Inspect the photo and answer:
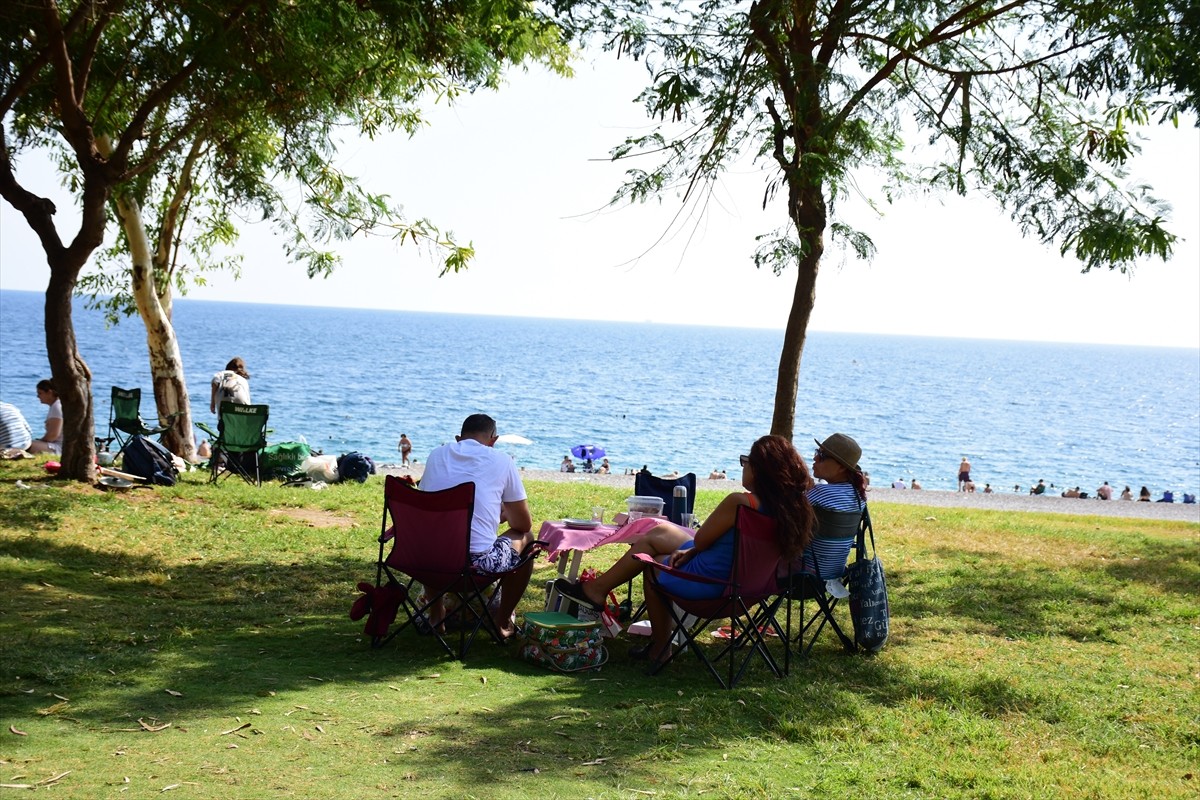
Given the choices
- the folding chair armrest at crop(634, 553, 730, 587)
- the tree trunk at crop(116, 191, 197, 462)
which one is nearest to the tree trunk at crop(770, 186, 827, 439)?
the folding chair armrest at crop(634, 553, 730, 587)

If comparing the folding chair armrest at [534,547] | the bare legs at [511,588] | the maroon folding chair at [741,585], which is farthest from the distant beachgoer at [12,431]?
the maroon folding chair at [741,585]

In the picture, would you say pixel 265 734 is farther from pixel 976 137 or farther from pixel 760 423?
pixel 760 423

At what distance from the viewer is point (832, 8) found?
8.42 meters

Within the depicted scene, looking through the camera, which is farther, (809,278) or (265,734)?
(809,278)

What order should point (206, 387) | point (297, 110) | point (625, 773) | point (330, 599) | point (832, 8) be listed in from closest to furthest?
point (625, 773) → point (330, 599) → point (832, 8) → point (297, 110) → point (206, 387)

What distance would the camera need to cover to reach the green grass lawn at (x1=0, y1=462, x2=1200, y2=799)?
387 cm

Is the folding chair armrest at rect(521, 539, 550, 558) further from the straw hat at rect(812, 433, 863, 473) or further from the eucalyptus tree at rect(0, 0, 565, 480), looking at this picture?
the eucalyptus tree at rect(0, 0, 565, 480)

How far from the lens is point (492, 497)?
5.71 metres

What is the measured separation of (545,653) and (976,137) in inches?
220

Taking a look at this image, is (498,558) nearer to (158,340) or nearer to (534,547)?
(534,547)

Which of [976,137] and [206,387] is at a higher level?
[976,137]

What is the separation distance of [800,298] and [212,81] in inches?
225

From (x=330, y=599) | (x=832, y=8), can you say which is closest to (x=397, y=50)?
(x=832, y=8)

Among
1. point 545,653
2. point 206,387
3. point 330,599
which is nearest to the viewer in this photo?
point 545,653
